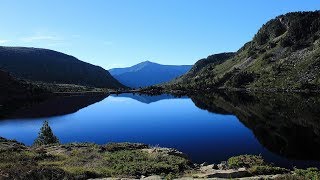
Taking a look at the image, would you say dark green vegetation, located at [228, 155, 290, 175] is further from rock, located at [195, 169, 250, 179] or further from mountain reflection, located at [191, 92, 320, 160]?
mountain reflection, located at [191, 92, 320, 160]

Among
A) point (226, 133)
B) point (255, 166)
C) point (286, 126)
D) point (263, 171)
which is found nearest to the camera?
point (263, 171)

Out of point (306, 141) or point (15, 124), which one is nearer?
point (306, 141)

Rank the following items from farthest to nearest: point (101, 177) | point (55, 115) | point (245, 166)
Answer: point (55, 115), point (245, 166), point (101, 177)

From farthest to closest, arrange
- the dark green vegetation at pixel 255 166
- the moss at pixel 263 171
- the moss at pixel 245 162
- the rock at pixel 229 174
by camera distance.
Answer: the moss at pixel 245 162 < the dark green vegetation at pixel 255 166 < the moss at pixel 263 171 < the rock at pixel 229 174

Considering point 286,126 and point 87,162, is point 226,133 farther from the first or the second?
point 87,162

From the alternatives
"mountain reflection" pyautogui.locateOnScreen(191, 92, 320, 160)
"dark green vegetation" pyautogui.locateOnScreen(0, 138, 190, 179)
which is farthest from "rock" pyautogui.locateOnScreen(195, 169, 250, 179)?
"mountain reflection" pyautogui.locateOnScreen(191, 92, 320, 160)

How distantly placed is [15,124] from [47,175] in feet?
341

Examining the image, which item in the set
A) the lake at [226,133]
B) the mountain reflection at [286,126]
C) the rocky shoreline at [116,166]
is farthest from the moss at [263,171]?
the mountain reflection at [286,126]

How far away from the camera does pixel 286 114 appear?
374 ft

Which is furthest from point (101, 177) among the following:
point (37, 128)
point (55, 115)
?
point (55, 115)

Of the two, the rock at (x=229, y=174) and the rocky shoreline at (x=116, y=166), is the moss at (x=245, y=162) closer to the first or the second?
the rocky shoreline at (x=116, y=166)

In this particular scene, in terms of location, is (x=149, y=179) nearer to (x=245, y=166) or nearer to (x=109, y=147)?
(x=245, y=166)

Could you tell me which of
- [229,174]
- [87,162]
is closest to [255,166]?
[229,174]

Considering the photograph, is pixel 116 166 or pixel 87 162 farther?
pixel 87 162
